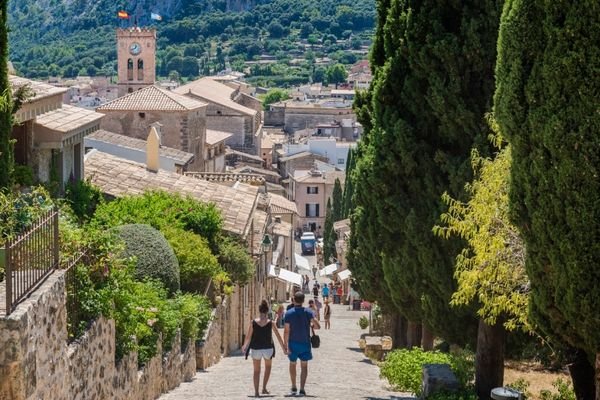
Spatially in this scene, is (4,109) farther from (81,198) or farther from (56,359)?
(81,198)

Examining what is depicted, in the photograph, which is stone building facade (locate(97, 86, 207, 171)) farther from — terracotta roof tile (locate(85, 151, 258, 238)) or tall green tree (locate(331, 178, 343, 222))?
tall green tree (locate(331, 178, 343, 222))

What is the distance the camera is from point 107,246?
13.5 meters

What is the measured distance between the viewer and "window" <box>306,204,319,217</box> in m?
109

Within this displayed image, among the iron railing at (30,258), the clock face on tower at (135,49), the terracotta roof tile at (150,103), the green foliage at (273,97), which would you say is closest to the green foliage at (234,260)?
the iron railing at (30,258)

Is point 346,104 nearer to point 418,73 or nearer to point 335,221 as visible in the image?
point 335,221

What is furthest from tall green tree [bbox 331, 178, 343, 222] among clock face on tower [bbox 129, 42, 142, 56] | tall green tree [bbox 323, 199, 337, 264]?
clock face on tower [bbox 129, 42, 142, 56]

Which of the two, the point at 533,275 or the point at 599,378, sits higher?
the point at 533,275

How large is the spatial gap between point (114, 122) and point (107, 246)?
45.1m

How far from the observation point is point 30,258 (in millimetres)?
10531

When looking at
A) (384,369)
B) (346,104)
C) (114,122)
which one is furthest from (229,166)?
(384,369)

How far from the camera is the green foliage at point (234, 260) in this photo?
2828 cm

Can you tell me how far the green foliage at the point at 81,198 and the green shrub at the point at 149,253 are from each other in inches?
149

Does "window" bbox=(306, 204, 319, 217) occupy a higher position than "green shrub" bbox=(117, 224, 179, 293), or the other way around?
"green shrub" bbox=(117, 224, 179, 293)

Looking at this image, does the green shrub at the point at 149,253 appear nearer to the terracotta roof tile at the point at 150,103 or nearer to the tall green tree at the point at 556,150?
the tall green tree at the point at 556,150
